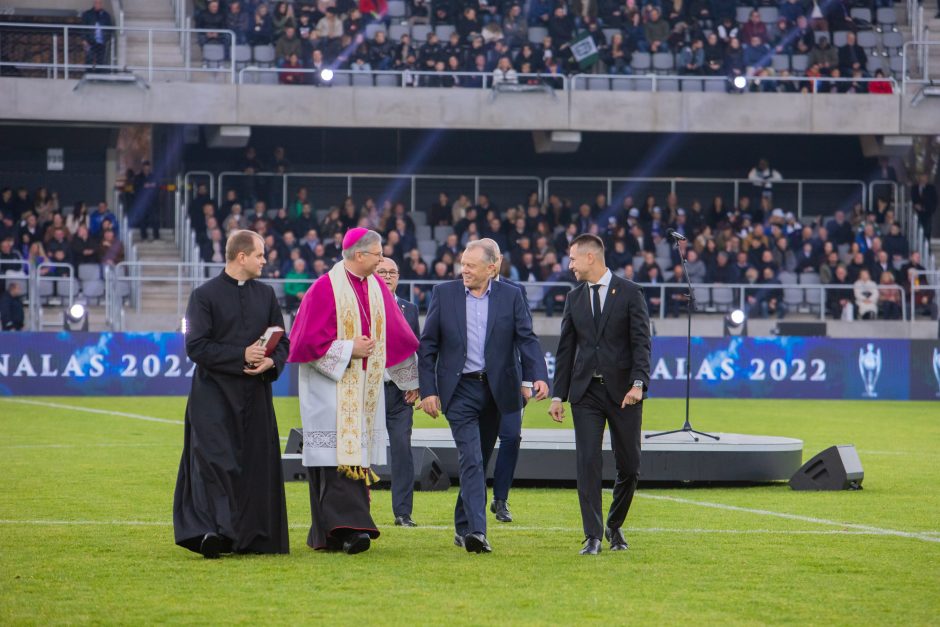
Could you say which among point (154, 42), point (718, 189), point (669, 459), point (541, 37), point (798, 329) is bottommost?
point (669, 459)

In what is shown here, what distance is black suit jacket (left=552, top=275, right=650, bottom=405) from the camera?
9.48 meters

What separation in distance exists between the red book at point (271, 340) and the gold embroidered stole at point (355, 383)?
0.42 metres

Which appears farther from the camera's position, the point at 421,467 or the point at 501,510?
the point at 421,467

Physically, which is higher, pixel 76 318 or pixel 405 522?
pixel 76 318

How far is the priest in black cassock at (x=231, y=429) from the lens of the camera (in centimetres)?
900

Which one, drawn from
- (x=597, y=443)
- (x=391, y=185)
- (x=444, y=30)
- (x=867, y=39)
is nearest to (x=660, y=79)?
(x=444, y=30)

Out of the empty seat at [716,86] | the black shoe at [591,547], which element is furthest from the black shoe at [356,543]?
the empty seat at [716,86]

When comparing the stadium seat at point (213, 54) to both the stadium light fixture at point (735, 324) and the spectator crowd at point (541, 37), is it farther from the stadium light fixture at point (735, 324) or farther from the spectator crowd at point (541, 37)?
the stadium light fixture at point (735, 324)

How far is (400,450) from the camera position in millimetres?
11055

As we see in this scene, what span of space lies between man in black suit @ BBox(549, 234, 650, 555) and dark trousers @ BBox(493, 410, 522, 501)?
1.63m

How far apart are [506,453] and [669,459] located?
2.76 m

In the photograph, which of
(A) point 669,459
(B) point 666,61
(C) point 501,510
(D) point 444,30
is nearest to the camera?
(C) point 501,510

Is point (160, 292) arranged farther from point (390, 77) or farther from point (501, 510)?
point (501, 510)

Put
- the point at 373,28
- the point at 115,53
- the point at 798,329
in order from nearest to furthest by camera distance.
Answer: the point at 798,329 < the point at 115,53 < the point at 373,28
